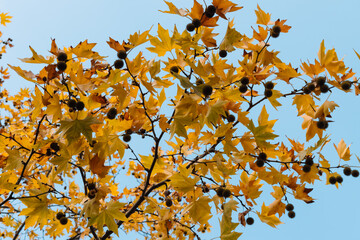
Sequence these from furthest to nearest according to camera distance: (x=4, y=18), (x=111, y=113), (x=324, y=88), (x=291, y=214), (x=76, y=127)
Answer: (x=4, y=18)
(x=291, y=214)
(x=111, y=113)
(x=324, y=88)
(x=76, y=127)

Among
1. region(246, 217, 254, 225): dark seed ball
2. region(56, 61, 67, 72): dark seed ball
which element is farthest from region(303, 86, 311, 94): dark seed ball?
region(56, 61, 67, 72): dark seed ball

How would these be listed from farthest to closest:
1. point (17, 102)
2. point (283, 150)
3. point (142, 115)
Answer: point (17, 102)
point (283, 150)
point (142, 115)

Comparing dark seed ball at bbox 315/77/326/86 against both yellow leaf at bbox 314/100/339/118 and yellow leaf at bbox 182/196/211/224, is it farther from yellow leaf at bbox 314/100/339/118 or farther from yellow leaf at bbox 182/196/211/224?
yellow leaf at bbox 182/196/211/224

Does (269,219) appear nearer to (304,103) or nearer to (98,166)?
(304,103)

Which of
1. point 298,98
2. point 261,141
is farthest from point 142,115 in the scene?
point 298,98

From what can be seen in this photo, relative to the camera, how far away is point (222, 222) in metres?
2.01

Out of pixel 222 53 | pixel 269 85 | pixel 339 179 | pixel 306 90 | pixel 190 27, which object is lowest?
pixel 339 179

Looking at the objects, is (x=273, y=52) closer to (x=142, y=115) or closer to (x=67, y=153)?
(x=142, y=115)

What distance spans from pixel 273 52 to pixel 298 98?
401 millimetres

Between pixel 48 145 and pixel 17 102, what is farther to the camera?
pixel 17 102

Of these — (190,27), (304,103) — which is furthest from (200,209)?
(190,27)

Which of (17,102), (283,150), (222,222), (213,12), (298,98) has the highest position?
(17,102)

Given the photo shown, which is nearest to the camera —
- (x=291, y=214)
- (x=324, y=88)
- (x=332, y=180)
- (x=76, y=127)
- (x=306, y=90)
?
(x=76, y=127)

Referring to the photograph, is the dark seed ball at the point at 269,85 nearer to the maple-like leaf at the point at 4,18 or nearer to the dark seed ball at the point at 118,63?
the dark seed ball at the point at 118,63
